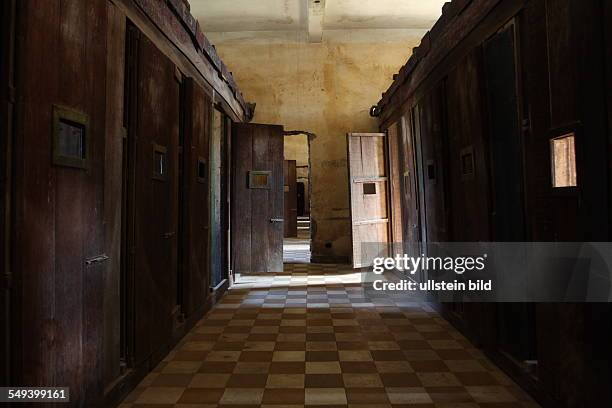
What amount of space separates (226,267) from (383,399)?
406 cm

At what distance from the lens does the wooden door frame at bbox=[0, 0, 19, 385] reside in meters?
1.72

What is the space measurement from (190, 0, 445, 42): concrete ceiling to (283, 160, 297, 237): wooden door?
6112 mm

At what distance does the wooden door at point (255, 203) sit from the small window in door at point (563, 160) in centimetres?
472

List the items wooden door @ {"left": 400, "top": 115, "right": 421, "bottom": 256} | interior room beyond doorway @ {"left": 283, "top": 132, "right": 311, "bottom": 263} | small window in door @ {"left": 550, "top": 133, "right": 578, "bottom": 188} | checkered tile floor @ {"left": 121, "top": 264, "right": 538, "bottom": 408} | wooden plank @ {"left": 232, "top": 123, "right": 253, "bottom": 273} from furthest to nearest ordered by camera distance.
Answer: interior room beyond doorway @ {"left": 283, "top": 132, "right": 311, "bottom": 263}, wooden plank @ {"left": 232, "top": 123, "right": 253, "bottom": 273}, wooden door @ {"left": 400, "top": 115, "right": 421, "bottom": 256}, checkered tile floor @ {"left": 121, "top": 264, "right": 538, "bottom": 408}, small window in door @ {"left": 550, "top": 133, "right": 578, "bottom": 188}

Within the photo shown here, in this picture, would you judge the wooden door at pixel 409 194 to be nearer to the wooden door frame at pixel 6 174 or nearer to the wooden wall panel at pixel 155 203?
the wooden wall panel at pixel 155 203

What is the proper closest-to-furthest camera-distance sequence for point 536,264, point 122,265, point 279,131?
1. point 536,264
2. point 122,265
3. point 279,131

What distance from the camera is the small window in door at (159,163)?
11.1 feet

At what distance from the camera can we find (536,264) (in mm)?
2682

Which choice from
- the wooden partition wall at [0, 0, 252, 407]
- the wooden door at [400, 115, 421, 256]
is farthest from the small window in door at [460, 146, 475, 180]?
the wooden partition wall at [0, 0, 252, 407]

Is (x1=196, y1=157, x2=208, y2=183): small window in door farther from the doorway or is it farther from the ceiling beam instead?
the doorway

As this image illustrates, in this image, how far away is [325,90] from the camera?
8812 mm

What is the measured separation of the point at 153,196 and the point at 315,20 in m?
5.57

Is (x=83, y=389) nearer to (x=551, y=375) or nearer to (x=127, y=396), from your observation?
(x=127, y=396)

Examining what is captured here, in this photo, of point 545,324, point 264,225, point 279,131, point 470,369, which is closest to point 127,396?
point 470,369
